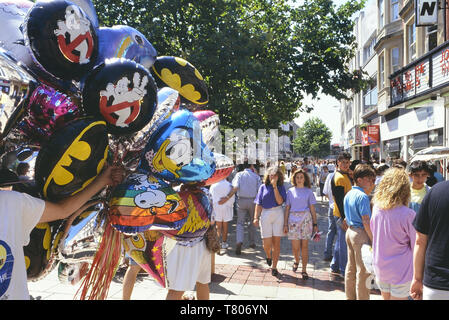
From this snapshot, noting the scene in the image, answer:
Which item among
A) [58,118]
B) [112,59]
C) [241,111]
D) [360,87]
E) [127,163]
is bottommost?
[127,163]

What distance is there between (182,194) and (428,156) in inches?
248

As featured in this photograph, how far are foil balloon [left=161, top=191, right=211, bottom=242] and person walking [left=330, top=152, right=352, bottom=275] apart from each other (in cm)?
262

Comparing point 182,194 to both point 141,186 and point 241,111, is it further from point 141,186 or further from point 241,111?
point 241,111

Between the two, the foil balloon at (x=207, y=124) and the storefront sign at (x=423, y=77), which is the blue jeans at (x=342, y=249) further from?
the storefront sign at (x=423, y=77)

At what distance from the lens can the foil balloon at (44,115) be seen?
69.3 inches

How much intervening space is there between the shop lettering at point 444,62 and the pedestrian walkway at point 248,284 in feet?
18.2

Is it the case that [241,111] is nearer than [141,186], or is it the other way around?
[141,186]

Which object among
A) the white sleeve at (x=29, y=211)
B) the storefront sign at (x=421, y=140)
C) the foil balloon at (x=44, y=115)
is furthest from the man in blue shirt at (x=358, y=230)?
the storefront sign at (x=421, y=140)

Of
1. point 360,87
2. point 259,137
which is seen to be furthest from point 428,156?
point 360,87

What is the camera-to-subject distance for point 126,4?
8.28 meters

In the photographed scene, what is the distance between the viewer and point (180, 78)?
2.65 m

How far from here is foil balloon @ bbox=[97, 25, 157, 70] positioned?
2.07 metres

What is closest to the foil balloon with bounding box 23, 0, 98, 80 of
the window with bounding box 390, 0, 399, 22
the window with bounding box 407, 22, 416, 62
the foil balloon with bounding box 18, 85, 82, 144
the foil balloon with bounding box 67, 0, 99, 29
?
the foil balloon with bounding box 18, 85, 82, 144

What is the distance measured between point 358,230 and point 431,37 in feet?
36.5
